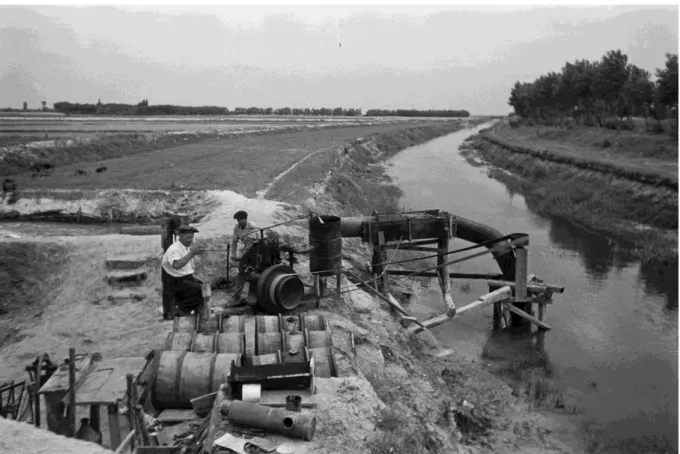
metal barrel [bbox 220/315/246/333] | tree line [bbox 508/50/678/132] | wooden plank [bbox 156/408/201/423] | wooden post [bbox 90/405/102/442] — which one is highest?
tree line [bbox 508/50/678/132]

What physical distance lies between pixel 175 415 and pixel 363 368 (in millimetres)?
3764

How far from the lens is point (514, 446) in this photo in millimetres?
12359

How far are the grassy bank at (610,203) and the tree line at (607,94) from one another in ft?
53.5

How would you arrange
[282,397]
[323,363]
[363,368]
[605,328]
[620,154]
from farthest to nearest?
1. [620,154]
2. [605,328]
3. [363,368]
4. [323,363]
5. [282,397]

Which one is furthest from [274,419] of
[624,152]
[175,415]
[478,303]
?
[624,152]

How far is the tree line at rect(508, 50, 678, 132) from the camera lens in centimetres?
5598

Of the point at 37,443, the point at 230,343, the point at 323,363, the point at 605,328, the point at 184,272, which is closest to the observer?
the point at 37,443

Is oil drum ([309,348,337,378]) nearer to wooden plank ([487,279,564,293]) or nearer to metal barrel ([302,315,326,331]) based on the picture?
metal barrel ([302,315,326,331])

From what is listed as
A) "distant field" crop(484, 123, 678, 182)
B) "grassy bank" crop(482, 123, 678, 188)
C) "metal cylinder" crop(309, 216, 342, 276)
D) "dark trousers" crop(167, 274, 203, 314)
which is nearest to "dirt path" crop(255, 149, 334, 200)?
"metal cylinder" crop(309, 216, 342, 276)

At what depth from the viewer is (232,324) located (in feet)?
37.2

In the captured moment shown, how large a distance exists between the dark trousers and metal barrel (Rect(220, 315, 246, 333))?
2.10 feet

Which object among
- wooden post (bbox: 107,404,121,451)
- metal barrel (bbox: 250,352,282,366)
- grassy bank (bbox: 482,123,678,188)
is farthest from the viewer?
grassy bank (bbox: 482,123,678,188)

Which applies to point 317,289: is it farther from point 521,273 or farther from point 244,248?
point 521,273

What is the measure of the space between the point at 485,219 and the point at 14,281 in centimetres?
2459
